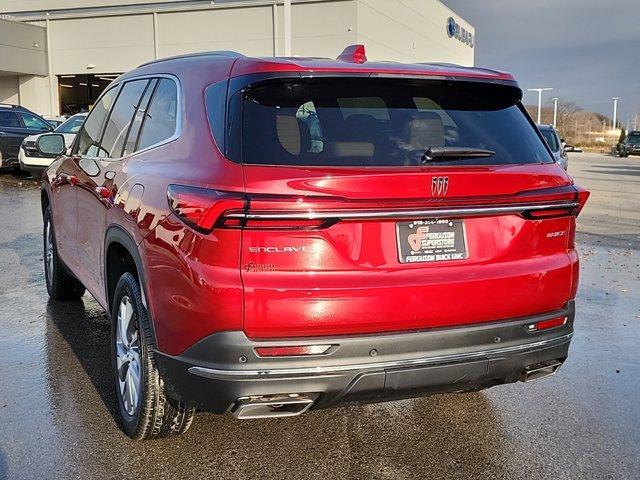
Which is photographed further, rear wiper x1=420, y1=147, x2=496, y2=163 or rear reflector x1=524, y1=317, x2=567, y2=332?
rear reflector x1=524, y1=317, x2=567, y2=332

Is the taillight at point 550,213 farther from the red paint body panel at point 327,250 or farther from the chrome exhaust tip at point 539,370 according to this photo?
the chrome exhaust tip at point 539,370

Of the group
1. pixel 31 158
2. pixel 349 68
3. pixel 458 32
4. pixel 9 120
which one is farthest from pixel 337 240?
pixel 458 32

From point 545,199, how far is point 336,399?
4.28 ft

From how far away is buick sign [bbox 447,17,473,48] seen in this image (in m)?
55.5

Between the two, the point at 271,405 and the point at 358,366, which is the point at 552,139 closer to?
the point at 358,366

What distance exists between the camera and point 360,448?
358cm

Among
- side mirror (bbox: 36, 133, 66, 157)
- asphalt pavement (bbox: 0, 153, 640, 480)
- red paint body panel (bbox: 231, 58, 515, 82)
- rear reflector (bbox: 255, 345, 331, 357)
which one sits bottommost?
asphalt pavement (bbox: 0, 153, 640, 480)

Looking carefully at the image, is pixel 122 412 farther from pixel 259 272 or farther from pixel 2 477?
pixel 259 272

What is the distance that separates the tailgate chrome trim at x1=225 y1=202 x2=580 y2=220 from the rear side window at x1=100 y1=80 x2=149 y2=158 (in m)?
1.66

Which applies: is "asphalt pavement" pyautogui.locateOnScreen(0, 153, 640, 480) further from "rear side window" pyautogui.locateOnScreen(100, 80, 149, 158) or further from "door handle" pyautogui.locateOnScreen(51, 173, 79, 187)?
"rear side window" pyautogui.locateOnScreen(100, 80, 149, 158)

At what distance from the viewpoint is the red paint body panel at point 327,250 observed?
9.07 ft

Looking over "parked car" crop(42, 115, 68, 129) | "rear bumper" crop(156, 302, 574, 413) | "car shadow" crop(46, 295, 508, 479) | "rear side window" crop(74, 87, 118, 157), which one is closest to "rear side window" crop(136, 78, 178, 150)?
"rear side window" crop(74, 87, 118, 157)

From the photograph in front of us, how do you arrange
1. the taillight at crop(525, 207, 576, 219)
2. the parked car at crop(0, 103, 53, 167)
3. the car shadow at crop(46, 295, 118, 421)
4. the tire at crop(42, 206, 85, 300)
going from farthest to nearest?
the parked car at crop(0, 103, 53, 167)
the tire at crop(42, 206, 85, 300)
the car shadow at crop(46, 295, 118, 421)
the taillight at crop(525, 207, 576, 219)

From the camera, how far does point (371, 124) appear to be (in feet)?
10.1
